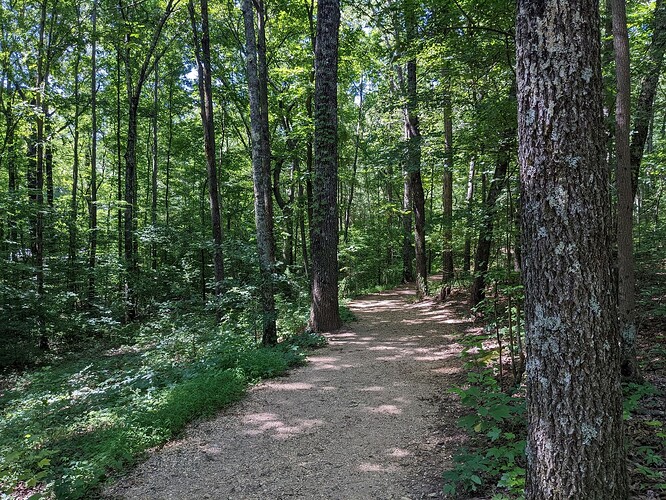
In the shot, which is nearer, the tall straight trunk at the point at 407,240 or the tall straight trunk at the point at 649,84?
the tall straight trunk at the point at 649,84

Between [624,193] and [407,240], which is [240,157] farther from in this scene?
[624,193]

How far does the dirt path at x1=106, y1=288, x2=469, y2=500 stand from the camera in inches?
133

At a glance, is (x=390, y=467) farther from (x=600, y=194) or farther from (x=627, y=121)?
(x=627, y=121)

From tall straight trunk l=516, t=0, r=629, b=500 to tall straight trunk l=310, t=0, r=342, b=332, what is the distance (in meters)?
6.49

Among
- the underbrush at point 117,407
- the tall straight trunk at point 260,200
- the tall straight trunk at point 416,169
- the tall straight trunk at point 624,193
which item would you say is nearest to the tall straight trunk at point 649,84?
the tall straight trunk at point 624,193

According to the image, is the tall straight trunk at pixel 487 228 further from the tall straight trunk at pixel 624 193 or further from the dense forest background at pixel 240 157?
the tall straight trunk at pixel 624 193

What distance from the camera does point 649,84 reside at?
240 inches

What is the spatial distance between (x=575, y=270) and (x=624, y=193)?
8.40 ft

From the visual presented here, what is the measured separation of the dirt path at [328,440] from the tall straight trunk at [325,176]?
197 cm

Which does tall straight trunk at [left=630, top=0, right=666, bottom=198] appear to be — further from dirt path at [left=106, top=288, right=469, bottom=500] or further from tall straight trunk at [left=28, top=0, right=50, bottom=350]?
tall straight trunk at [left=28, top=0, right=50, bottom=350]

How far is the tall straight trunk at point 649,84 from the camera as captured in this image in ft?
17.9

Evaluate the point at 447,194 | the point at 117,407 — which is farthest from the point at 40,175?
the point at 447,194

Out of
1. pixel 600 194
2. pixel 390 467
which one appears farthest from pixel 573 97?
pixel 390 467

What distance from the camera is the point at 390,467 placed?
11.6 ft
